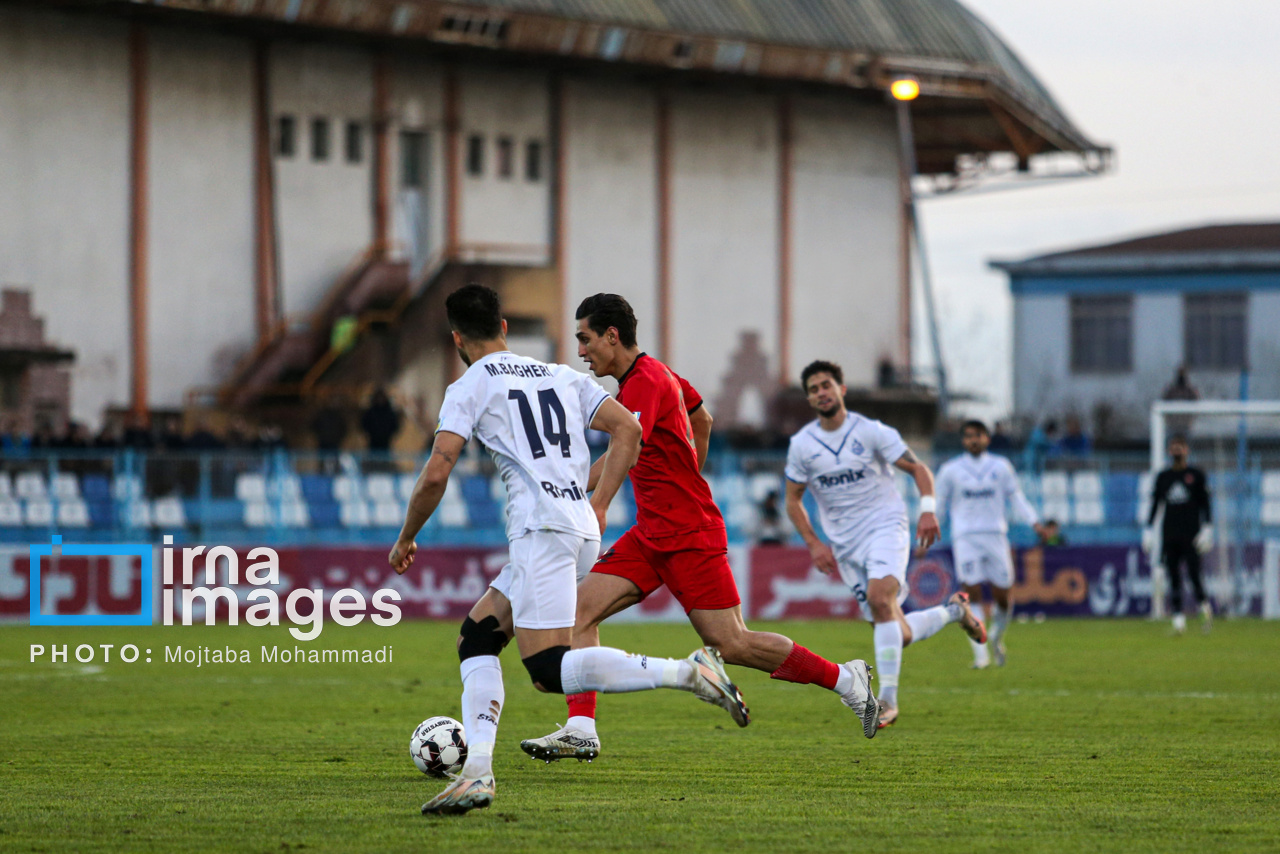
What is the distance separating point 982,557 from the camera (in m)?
17.8

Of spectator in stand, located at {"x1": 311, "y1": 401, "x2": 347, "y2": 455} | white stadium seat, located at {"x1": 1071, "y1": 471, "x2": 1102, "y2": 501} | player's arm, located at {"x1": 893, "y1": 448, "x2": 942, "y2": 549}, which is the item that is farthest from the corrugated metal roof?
player's arm, located at {"x1": 893, "y1": 448, "x2": 942, "y2": 549}

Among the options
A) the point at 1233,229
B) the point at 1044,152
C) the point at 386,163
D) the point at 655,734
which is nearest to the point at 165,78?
the point at 386,163

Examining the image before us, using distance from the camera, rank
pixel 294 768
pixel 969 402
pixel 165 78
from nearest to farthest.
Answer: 1. pixel 294 768
2. pixel 165 78
3. pixel 969 402

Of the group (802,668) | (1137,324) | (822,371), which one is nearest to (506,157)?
(1137,324)

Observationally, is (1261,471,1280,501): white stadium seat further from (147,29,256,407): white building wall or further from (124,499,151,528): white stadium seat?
(147,29,256,407): white building wall

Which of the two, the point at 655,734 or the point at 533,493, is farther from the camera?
the point at 655,734

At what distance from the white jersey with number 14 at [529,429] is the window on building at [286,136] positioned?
30.4 m

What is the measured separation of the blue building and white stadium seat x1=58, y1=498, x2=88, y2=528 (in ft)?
112

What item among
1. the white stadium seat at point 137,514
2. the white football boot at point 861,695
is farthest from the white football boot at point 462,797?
the white stadium seat at point 137,514

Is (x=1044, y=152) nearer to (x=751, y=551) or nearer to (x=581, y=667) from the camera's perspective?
(x=751, y=551)

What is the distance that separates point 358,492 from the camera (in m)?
25.7

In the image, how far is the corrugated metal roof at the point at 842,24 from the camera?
128 ft

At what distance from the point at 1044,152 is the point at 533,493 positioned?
41.2 m

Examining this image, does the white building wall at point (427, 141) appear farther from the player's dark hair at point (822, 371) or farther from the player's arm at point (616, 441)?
the player's arm at point (616, 441)
